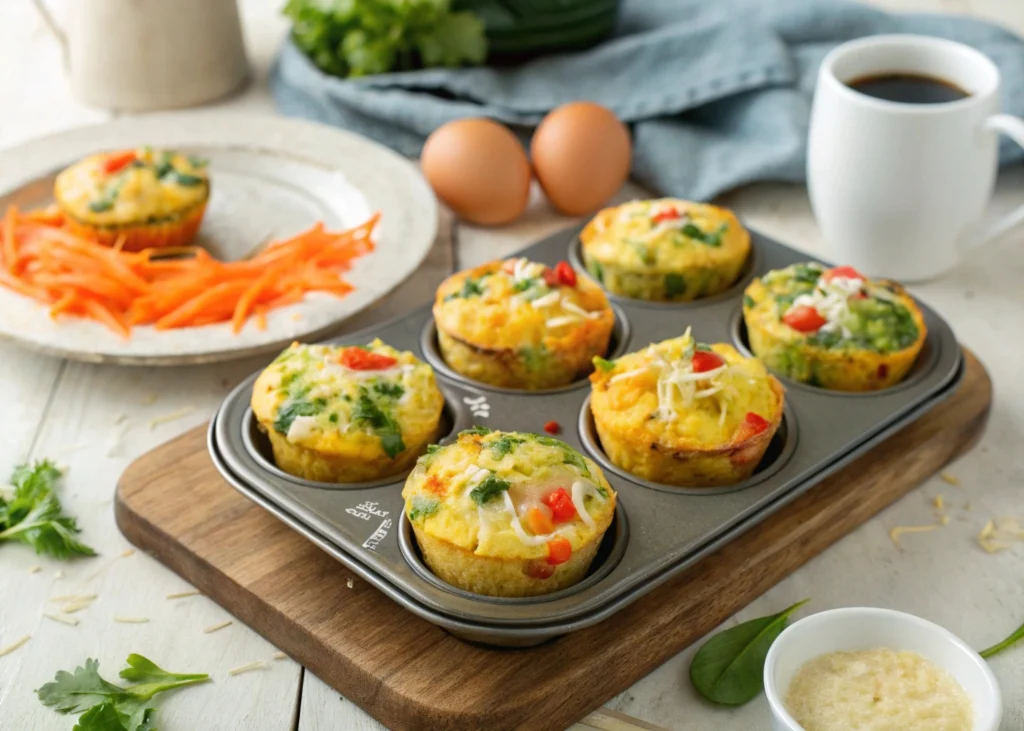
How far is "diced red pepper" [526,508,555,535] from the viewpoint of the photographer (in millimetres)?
2709

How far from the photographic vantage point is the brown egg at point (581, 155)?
15.2 feet

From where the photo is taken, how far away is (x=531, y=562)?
8.76 feet

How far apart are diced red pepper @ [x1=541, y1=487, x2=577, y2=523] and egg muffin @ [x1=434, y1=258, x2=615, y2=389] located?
28.3 inches

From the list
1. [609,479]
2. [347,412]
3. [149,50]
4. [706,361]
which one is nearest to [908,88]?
[706,361]

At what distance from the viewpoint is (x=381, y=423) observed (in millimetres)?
3100

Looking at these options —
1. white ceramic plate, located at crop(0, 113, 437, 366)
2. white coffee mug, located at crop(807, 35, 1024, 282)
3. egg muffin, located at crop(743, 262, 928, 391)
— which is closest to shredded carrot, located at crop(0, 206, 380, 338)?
white ceramic plate, located at crop(0, 113, 437, 366)

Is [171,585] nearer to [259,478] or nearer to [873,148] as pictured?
[259,478]

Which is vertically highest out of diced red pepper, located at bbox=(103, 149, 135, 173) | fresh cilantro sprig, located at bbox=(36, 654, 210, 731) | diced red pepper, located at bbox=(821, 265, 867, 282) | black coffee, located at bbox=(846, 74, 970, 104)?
black coffee, located at bbox=(846, 74, 970, 104)

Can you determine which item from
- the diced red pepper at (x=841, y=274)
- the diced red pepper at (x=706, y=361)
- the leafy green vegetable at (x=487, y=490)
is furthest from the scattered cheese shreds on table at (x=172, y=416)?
the diced red pepper at (x=841, y=274)

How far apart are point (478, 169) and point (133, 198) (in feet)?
4.11

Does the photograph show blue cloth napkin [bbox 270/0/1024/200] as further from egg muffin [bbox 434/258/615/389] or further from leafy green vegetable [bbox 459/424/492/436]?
leafy green vegetable [bbox 459/424/492/436]

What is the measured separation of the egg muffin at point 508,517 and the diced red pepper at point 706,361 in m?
0.46

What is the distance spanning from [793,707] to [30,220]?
3187 mm

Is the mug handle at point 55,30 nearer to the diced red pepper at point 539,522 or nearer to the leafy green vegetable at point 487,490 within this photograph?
the leafy green vegetable at point 487,490
